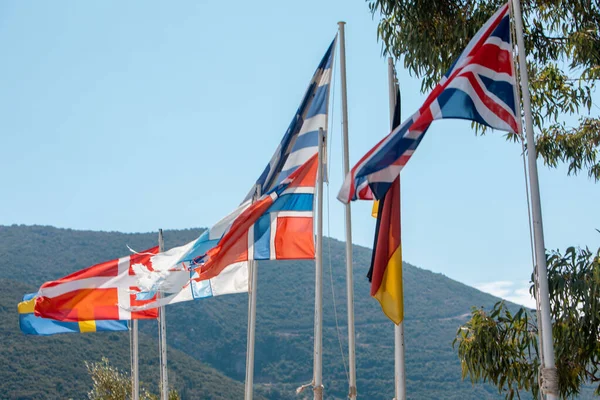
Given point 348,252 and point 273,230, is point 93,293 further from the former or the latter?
point 348,252

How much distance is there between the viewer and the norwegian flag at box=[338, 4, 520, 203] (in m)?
6.69

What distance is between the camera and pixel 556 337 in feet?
32.0

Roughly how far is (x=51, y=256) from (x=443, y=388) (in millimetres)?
45067

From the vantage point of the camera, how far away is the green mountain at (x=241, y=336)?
182 ft

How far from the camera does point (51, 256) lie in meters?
97.8

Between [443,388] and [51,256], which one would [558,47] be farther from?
[51,256]

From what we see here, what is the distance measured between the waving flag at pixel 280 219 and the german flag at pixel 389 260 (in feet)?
8.80

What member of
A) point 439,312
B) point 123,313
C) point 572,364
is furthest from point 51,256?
point 572,364

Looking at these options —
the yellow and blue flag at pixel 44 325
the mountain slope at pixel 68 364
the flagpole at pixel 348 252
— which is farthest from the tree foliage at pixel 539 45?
the mountain slope at pixel 68 364

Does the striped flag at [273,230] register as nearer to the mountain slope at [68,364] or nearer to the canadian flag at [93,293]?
the canadian flag at [93,293]

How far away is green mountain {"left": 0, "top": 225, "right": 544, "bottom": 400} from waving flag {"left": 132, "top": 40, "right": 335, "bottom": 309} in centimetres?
4122

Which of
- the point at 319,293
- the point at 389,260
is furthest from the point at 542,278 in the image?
the point at 319,293

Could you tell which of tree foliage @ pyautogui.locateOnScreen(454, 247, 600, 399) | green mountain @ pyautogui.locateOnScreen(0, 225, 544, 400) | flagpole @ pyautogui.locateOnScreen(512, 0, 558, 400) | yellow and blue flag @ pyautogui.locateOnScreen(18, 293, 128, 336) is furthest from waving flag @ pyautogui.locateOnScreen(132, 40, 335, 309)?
green mountain @ pyautogui.locateOnScreen(0, 225, 544, 400)

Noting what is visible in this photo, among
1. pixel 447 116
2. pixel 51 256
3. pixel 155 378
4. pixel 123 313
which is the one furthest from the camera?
pixel 51 256
